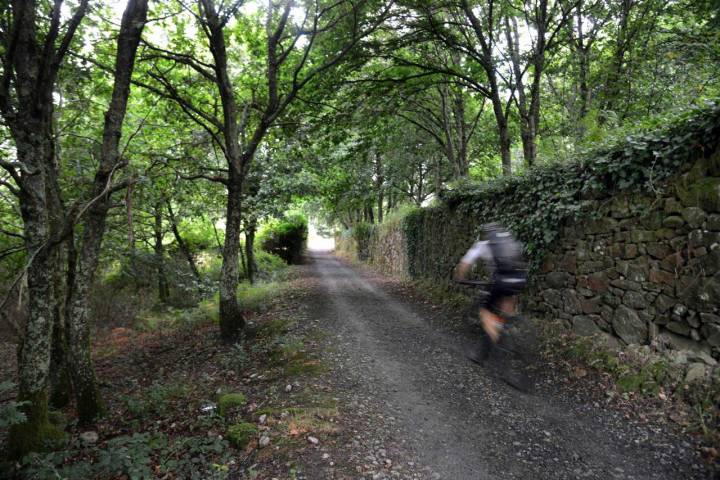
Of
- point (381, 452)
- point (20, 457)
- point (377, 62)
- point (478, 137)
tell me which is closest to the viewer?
point (381, 452)

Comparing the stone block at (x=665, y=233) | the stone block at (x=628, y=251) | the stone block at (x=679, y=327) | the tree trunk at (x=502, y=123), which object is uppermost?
the tree trunk at (x=502, y=123)

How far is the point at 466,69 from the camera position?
35.2ft

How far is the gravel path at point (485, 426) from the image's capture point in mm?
3441

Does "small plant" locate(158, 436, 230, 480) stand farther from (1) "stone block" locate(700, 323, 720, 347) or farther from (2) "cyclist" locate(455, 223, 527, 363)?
(1) "stone block" locate(700, 323, 720, 347)

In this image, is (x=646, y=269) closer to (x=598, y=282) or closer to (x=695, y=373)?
(x=598, y=282)

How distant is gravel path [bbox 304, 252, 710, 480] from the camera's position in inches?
135

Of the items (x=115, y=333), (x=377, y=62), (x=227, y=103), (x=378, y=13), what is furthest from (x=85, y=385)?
(x=377, y=62)

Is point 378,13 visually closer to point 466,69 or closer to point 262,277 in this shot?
point 466,69

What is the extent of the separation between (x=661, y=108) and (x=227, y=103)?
31.7ft

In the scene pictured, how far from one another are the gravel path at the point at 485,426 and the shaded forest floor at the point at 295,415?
22 millimetres

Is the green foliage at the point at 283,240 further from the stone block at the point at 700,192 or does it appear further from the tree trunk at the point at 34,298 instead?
the stone block at the point at 700,192

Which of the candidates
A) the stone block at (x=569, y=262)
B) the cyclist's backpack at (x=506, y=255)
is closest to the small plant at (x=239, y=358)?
the cyclist's backpack at (x=506, y=255)

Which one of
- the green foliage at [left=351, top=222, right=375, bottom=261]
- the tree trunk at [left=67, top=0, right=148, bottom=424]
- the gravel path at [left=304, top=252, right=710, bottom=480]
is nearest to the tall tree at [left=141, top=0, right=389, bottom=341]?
the tree trunk at [left=67, top=0, right=148, bottom=424]

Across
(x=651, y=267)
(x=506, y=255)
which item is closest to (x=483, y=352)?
(x=506, y=255)
